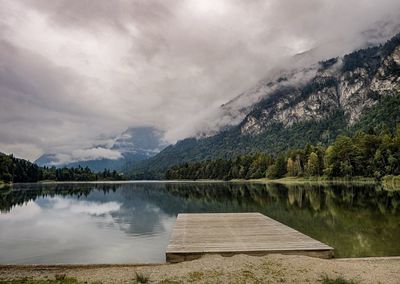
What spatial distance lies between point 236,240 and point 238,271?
837 cm

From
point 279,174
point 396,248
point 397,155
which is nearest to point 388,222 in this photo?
point 396,248

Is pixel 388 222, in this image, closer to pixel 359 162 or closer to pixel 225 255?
pixel 225 255

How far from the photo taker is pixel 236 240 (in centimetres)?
2702

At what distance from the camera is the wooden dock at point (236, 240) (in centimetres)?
2331

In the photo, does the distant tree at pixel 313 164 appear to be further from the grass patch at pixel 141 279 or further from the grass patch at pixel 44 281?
the grass patch at pixel 44 281

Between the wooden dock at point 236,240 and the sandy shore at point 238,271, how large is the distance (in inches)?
54.1

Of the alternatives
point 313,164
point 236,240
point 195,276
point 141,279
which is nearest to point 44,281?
point 141,279

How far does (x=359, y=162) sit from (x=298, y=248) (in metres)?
128

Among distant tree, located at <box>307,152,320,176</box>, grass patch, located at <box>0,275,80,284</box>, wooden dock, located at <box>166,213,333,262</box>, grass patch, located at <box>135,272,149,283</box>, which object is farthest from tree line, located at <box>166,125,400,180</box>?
grass patch, located at <box>0,275,80,284</box>

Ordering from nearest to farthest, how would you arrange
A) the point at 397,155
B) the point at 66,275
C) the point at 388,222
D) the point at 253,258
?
the point at 66,275
the point at 253,258
the point at 388,222
the point at 397,155

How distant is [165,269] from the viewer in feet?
66.1

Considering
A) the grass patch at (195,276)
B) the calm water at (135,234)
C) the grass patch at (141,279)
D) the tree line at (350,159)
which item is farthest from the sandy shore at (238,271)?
the tree line at (350,159)

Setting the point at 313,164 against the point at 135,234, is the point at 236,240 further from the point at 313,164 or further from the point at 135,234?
the point at 313,164

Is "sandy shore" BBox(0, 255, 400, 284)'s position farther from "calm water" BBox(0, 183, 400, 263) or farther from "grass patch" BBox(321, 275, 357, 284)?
"calm water" BBox(0, 183, 400, 263)
